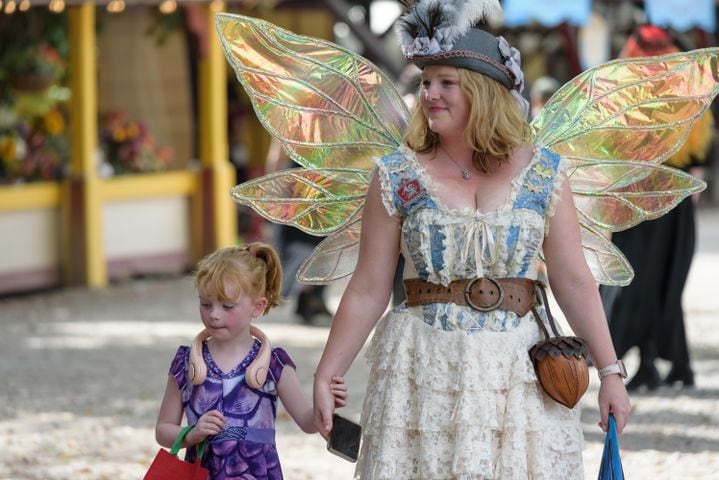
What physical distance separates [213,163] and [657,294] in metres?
7.08

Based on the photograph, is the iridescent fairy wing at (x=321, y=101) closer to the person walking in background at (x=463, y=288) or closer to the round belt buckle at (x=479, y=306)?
the person walking in background at (x=463, y=288)

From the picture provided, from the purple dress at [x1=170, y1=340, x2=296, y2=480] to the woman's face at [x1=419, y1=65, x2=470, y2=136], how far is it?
807 millimetres

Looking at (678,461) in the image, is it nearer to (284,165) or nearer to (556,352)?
(556,352)

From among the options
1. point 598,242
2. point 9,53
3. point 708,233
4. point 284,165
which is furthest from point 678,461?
point 708,233

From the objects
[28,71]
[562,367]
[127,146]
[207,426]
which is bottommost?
[127,146]

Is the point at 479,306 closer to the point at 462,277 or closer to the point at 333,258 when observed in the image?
the point at 462,277

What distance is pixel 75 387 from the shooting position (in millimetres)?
8555

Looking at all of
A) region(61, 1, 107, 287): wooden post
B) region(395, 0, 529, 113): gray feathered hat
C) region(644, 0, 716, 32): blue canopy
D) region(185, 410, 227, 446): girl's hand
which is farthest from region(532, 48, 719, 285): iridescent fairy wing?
region(61, 1, 107, 287): wooden post

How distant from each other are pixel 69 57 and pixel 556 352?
34.6 feet

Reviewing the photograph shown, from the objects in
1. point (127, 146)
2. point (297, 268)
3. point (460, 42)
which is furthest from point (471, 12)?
point (127, 146)

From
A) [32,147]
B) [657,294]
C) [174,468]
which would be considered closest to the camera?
[174,468]

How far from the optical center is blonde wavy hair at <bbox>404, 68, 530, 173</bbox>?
144 inches

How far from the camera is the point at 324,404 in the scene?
3703 millimetres

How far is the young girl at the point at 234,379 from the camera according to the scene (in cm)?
390
